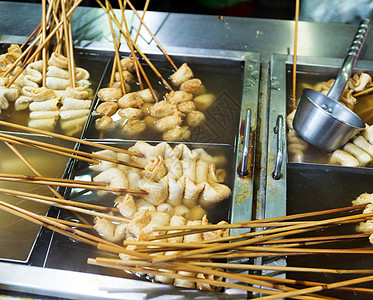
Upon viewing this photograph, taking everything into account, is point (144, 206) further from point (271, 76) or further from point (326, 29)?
point (326, 29)

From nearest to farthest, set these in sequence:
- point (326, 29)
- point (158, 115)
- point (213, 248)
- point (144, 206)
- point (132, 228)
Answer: point (213, 248) → point (132, 228) → point (144, 206) → point (158, 115) → point (326, 29)

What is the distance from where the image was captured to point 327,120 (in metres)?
1.93

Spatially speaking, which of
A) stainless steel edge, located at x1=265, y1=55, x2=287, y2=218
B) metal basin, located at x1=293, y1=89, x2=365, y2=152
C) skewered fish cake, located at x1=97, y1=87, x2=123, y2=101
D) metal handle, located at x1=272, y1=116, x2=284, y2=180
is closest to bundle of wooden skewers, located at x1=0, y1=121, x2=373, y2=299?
stainless steel edge, located at x1=265, y1=55, x2=287, y2=218

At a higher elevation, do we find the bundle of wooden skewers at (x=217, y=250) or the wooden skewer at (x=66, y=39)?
the wooden skewer at (x=66, y=39)

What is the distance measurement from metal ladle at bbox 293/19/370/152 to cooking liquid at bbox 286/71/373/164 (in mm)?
54

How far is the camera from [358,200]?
175cm

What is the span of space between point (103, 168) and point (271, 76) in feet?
4.06

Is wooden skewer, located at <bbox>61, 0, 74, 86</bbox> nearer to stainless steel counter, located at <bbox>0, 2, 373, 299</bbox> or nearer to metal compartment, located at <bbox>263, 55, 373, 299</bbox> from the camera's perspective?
stainless steel counter, located at <bbox>0, 2, 373, 299</bbox>

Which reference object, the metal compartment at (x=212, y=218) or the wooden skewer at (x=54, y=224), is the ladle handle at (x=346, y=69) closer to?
the metal compartment at (x=212, y=218)

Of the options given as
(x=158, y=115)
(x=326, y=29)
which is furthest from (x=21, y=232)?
(x=326, y=29)

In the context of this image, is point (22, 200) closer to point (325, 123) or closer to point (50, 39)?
point (50, 39)

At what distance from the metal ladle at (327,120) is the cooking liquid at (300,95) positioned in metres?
0.05

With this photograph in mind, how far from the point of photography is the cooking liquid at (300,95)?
1.98m

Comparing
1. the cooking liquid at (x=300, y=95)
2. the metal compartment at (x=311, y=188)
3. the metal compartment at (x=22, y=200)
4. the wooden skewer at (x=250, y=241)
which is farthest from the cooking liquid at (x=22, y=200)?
the cooking liquid at (x=300, y=95)
